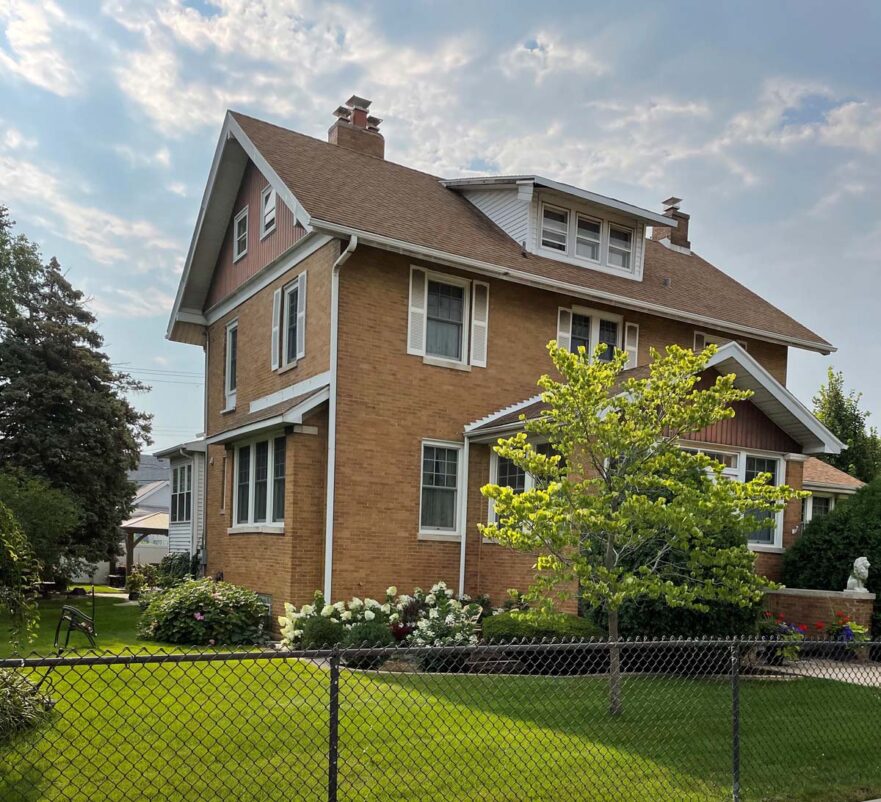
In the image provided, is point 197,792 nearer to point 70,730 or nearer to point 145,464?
point 70,730

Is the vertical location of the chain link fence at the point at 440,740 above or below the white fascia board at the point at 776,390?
below

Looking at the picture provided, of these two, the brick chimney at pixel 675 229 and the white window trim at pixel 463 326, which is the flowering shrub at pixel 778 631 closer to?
the white window trim at pixel 463 326

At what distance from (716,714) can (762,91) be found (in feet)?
29.7

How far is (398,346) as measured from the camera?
15031mm

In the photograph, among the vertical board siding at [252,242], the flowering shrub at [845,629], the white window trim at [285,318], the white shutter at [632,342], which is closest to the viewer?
the flowering shrub at [845,629]

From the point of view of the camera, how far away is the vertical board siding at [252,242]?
16500 millimetres

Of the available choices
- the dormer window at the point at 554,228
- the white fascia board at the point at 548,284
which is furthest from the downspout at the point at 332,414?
the dormer window at the point at 554,228

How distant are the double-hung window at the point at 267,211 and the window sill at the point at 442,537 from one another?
6639mm

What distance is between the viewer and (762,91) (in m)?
13.1

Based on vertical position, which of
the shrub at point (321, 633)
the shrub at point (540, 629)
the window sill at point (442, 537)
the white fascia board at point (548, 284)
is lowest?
the shrub at point (321, 633)

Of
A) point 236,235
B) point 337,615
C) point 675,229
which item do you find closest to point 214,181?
point 236,235

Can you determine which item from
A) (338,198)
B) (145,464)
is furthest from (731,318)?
(145,464)

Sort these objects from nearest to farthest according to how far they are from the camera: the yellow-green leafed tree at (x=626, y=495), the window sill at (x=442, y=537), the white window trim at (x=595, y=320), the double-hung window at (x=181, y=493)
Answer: the yellow-green leafed tree at (x=626, y=495), the window sill at (x=442, y=537), the white window trim at (x=595, y=320), the double-hung window at (x=181, y=493)

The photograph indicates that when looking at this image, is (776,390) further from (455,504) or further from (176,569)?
(176,569)
